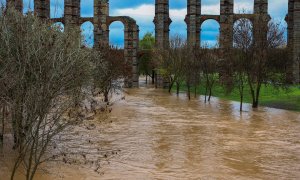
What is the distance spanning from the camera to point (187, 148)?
1559cm

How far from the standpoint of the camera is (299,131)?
20.6 m

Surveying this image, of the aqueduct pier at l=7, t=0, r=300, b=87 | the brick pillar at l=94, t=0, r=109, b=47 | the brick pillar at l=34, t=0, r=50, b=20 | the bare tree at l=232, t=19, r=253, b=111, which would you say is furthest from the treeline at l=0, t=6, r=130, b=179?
the brick pillar at l=94, t=0, r=109, b=47

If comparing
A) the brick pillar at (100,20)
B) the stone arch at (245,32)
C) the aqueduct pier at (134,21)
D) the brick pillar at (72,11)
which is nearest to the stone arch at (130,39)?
the aqueduct pier at (134,21)

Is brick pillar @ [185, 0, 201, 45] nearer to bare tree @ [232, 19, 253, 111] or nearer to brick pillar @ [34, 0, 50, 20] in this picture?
brick pillar @ [34, 0, 50, 20]

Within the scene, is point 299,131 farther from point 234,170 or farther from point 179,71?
point 179,71

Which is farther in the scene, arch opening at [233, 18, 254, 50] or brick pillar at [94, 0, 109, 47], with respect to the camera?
brick pillar at [94, 0, 109, 47]

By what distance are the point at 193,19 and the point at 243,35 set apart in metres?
26.8

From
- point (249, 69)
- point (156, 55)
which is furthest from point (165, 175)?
point (156, 55)

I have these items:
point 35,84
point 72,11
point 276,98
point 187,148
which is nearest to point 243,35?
point 276,98

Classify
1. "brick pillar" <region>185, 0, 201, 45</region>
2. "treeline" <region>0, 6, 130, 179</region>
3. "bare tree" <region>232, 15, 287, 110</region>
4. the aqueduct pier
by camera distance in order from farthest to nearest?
"brick pillar" <region>185, 0, 201, 45</region> → the aqueduct pier → "bare tree" <region>232, 15, 287, 110</region> → "treeline" <region>0, 6, 130, 179</region>

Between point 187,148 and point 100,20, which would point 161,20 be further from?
point 187,148

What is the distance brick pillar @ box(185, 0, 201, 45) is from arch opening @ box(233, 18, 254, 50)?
80.5 ft

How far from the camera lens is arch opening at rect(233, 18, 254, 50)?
31.0 meters

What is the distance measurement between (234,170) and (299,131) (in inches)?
374
